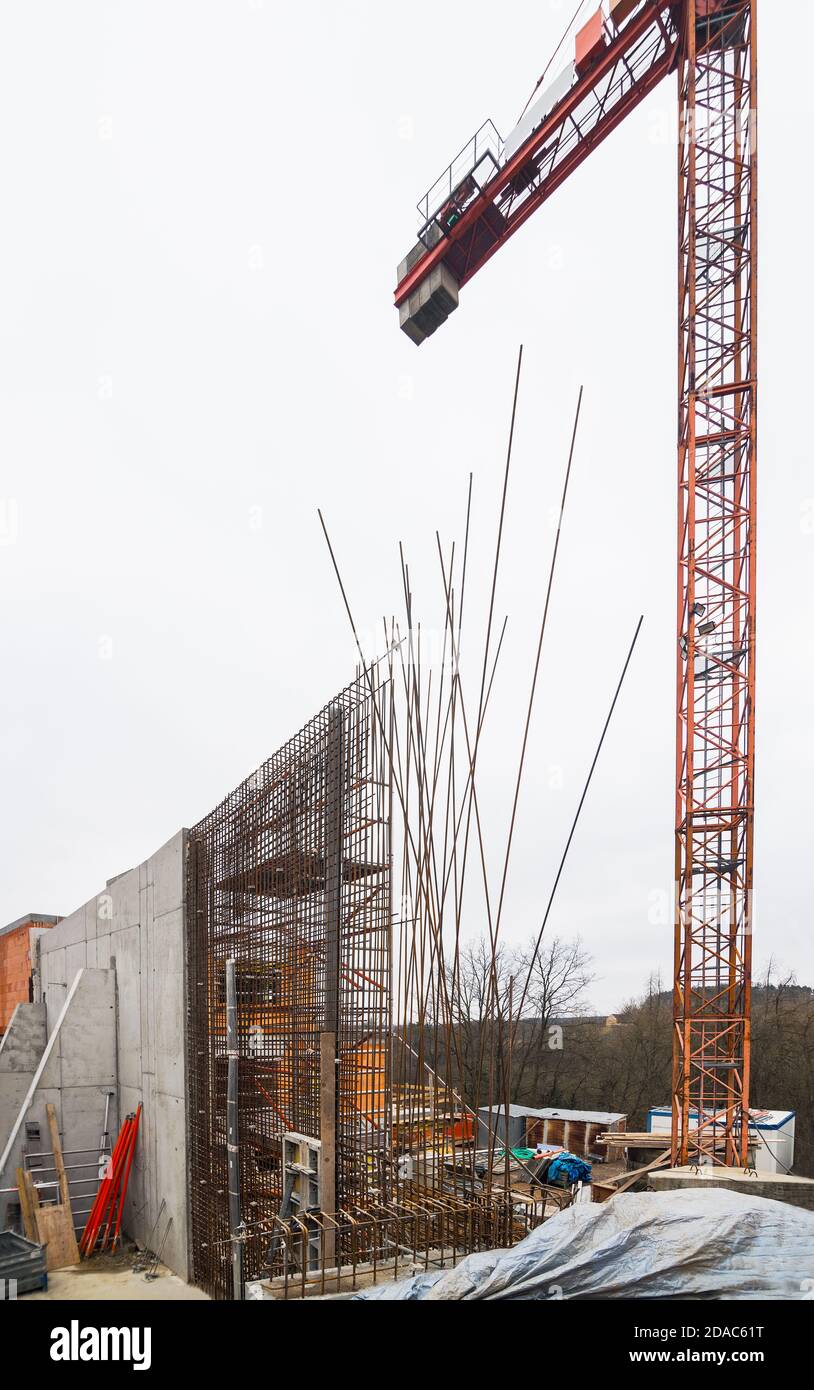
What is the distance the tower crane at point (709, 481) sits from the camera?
14062 millimetres

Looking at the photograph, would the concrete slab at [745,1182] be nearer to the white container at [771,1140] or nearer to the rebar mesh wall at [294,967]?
the white container at [771,1140]

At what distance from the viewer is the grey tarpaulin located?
15.1ft

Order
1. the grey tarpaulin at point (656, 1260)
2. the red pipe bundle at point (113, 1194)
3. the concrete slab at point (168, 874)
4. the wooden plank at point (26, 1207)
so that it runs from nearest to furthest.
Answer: the grey tarpaulin at point (656, 1260), the concrete slab at point (168, 874), the wooden plank at point (26, 1207), the red pipe bundle at point (113, 1194)

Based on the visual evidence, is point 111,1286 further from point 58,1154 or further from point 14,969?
point 14,969

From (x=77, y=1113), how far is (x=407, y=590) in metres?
11.4

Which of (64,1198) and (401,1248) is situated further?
(64,1198)

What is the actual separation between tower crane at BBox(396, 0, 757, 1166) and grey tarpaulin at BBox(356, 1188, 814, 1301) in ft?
30.5

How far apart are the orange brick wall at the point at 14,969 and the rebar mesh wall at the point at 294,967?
58.0ft

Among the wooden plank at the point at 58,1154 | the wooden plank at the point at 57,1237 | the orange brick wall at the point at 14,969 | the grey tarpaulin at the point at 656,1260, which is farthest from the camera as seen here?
the orange brick wall at the point at 14,969

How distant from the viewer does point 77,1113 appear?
1475cm

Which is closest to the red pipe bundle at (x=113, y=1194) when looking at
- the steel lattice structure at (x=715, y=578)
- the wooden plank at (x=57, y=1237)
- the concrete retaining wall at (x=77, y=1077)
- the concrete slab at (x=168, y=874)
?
the wooden plank at (x=57, y=1237)

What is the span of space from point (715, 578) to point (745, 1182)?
880 centimetres
